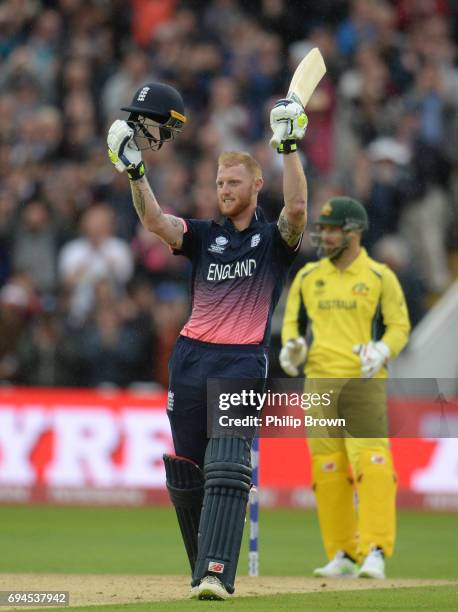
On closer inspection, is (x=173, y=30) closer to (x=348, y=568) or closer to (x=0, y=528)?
(x=0, y=528)

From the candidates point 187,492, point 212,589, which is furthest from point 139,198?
point 212,589

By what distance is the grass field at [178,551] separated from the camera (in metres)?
8.34

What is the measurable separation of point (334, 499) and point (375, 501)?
0.39 meters

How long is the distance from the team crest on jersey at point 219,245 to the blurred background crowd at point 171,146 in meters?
7.62

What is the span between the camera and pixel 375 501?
10445mm

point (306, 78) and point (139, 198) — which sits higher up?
point (306, 78)

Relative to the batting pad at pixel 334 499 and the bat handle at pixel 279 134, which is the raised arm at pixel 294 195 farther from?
the batting pad at pixel 334 499

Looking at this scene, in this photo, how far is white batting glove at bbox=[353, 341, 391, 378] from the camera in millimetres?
10359

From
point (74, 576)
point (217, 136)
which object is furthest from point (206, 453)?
point (217, 136)

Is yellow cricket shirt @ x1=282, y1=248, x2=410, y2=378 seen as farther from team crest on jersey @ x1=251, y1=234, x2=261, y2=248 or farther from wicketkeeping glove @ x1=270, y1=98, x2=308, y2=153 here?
wicketkeeping glove @ x1=270, y1=98, x2=308, y2=153

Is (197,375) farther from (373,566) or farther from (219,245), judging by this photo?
(373,566)

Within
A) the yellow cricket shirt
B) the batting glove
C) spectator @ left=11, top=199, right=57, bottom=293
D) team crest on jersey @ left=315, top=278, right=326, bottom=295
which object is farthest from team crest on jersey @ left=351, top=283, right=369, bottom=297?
spectator @ left=11, top=199, right=57, bottom=293

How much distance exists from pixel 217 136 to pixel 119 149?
10590 mm

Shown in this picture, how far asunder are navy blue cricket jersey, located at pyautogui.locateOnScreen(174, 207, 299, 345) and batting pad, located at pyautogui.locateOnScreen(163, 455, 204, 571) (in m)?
0.76
